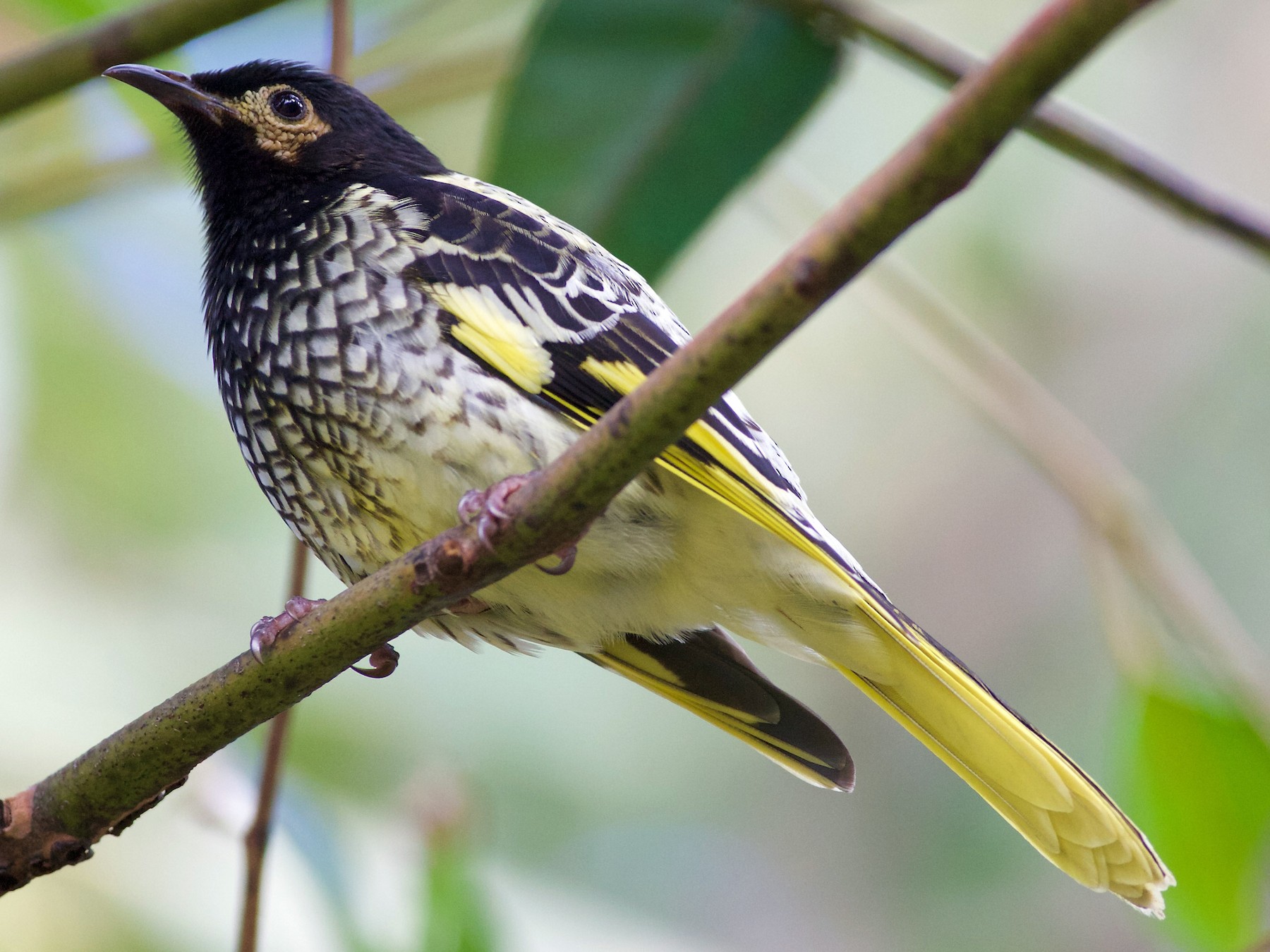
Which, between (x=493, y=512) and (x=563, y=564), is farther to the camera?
(x=563, y=564)

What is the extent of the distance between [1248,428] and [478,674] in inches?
149

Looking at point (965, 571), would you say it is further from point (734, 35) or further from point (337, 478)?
point (337, 478)

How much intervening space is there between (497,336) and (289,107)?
829 millimetres

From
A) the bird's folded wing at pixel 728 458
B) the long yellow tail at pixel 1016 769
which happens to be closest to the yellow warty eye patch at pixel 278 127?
the bird's folded wing at pixel 728 458

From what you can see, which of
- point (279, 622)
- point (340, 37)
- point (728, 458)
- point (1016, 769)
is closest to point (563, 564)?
point (728, 458)

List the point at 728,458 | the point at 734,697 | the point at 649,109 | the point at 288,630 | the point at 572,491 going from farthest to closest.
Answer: the point at 649,109 → the point at 734,697 → the point at 728,458 → the point at 288,630 → the point at 572,491

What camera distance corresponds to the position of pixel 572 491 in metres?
1.46

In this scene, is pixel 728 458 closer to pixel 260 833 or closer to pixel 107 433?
pixel 260 833

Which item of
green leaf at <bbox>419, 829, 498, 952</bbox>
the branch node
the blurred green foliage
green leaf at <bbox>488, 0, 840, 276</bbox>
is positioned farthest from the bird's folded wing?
the blurred green foliage

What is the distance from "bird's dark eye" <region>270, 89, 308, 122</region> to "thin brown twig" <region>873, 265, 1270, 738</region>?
1440 millimetres

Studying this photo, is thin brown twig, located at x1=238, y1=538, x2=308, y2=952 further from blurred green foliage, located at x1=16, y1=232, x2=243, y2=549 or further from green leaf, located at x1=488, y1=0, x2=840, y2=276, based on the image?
blurred green foliage, located at x1=16, y1=232, x2=243, y2=549

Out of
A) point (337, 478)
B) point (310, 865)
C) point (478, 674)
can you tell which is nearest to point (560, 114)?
point (337, 478)

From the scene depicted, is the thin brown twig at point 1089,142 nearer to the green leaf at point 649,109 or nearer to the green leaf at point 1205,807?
the green leaf at point 649,109

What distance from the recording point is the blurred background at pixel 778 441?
9.77 feet
